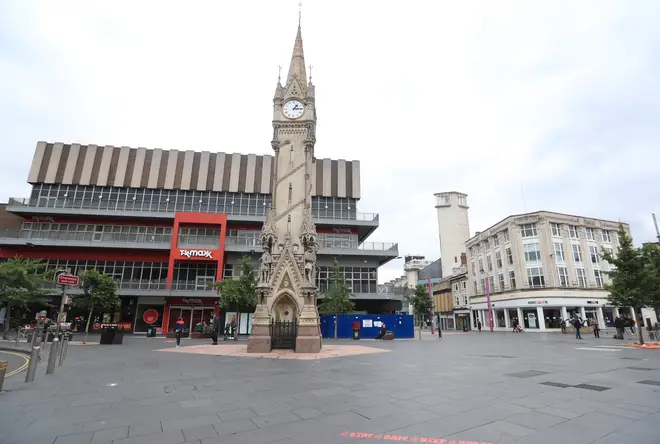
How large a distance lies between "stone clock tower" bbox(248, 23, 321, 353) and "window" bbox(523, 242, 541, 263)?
43.0m

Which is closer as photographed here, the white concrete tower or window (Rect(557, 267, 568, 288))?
window (Rect(557, 267, 568, 288))

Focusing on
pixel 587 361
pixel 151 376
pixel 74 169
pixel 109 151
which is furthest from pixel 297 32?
pixel 74 169

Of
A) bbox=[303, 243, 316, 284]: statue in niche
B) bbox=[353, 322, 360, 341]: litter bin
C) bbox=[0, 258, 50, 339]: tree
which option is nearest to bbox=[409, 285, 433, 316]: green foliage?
bbox=[353, 322, 360, 341]: litter bin

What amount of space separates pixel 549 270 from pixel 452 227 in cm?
3362

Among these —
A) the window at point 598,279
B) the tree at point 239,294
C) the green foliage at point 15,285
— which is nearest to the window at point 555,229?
the window at point 598,279

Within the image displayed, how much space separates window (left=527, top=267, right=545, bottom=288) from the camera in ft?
165

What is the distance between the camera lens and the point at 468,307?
66438mm

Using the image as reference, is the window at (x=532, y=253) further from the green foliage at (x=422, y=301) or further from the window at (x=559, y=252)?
the green foliage at (x=422, y=301)

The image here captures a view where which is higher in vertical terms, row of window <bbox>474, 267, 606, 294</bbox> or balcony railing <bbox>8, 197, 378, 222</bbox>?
balcony railing <bbox>8, 197, 378, 222</bbox>

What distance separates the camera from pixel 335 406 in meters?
6.92

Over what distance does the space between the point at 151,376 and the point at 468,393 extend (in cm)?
921

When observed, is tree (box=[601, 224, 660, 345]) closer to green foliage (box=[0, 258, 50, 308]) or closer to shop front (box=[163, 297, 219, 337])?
shop front (box=[163, 297, 219, 337])

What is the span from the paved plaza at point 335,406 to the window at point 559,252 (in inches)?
1785

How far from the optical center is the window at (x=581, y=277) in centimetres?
5031
